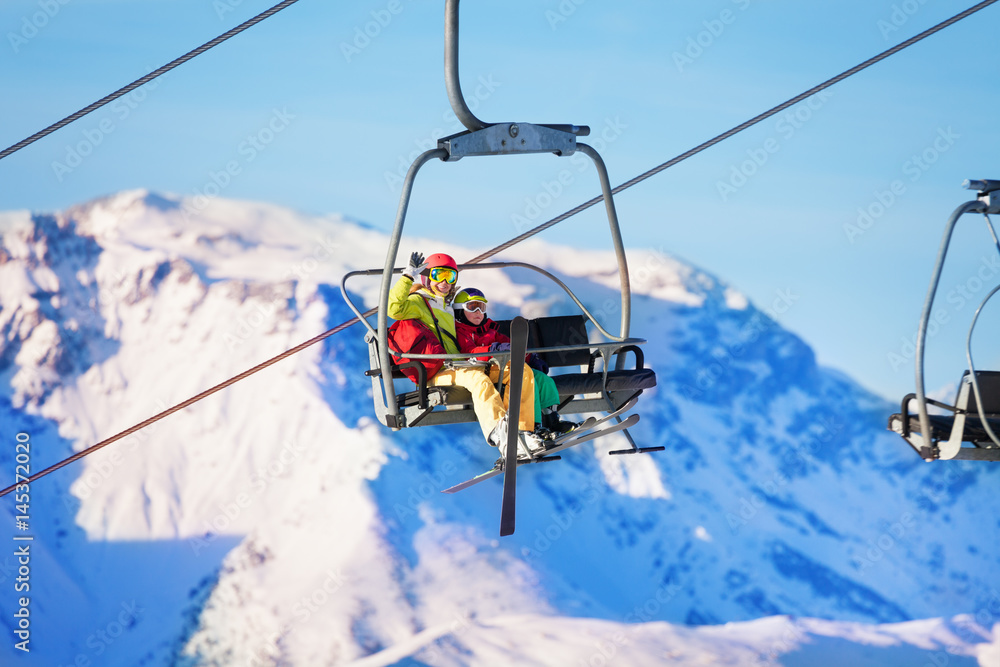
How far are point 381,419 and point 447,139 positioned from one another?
1064mm

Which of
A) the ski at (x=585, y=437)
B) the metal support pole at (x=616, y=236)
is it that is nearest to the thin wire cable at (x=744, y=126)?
the metal support pole at (x=616, y=236)

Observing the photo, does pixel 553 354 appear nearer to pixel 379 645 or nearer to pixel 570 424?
pixel 570 424

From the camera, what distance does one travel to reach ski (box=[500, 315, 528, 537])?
3352 millimetres

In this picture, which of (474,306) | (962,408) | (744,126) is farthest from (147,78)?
(962,408)

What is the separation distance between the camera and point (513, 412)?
343 cm

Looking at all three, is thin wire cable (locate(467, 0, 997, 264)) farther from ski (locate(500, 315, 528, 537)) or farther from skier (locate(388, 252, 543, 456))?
ski (locate(500, 315, 528, 537))

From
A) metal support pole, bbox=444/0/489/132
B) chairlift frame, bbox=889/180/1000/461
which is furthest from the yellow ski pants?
chairlift frame, bbox=889/180/1000/461

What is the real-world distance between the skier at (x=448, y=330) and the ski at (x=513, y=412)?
0.10 metres

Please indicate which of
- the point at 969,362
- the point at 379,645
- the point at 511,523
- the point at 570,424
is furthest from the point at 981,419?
the point at 379,645

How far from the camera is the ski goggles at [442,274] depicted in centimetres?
420

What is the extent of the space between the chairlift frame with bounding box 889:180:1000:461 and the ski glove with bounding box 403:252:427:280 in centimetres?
186

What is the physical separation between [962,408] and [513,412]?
178cm

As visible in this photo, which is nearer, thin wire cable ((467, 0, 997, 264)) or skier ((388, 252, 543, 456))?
skier ((388, 252, 543, 456))

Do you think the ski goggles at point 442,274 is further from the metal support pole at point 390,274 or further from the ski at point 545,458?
the ski at point 545,458
